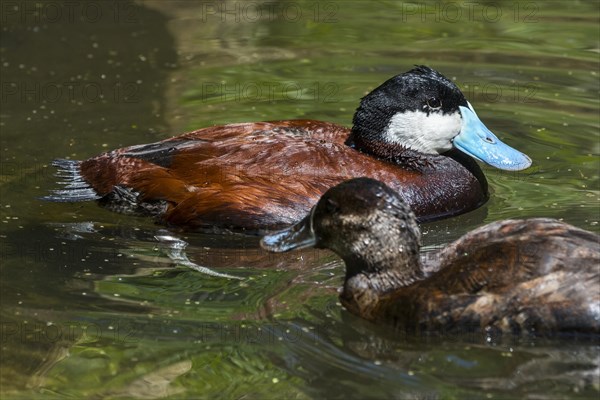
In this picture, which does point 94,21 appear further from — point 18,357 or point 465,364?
point 465,364

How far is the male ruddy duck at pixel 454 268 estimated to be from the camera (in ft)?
21.9

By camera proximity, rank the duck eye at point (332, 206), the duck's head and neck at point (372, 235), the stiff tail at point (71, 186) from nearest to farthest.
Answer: the duck's head and neck at point (372, 235) → the duck eye at point (332, 206) → the stiff tail at point (71, 186)

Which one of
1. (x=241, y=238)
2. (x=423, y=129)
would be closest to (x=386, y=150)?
(x=423, y=129)

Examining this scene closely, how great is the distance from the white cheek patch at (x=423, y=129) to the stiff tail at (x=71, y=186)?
2444mm

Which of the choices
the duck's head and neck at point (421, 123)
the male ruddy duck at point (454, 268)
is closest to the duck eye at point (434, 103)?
the duck's head and neck at point (421, 123)

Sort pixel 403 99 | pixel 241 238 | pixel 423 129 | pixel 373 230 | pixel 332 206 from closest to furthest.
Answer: pixel 373 230
pixel 332 206
pixel 241 238
pixel 403 99
pixel 423 129

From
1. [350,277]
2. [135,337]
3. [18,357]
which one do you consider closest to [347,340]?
[350,277]

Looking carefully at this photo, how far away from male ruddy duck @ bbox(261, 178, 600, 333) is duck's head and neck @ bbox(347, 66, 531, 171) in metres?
2.12

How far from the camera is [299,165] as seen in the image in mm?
9023

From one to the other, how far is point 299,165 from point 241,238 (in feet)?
2.35

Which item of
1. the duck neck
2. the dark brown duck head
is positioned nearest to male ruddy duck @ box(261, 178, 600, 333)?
the dark brown duck head

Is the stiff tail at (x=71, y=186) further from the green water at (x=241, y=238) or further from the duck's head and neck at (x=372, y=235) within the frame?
the duck's head and neck at (x=372, y=235)

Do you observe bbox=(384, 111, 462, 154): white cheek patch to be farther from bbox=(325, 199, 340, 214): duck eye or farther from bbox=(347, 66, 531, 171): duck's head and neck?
bbox=(325, 199, 340, 214): duck eye

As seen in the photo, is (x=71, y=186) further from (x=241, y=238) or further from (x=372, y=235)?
(x=372, y=235)
